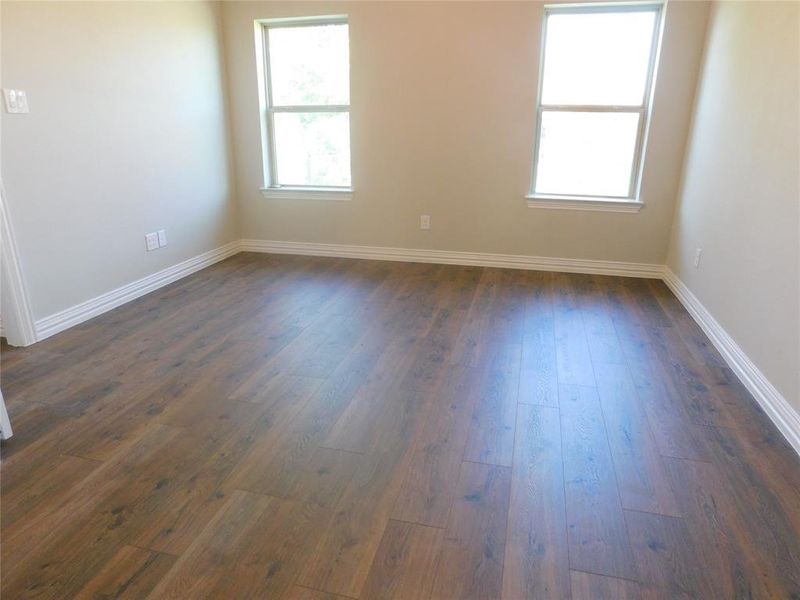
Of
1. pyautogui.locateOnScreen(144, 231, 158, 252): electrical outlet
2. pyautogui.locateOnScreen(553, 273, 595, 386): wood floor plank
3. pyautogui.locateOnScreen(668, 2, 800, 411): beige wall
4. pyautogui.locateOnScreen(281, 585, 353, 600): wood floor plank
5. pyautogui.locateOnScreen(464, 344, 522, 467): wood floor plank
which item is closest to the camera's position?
pyautogui.locateOnScreen(281, 585, 353, 600): wood floor plank

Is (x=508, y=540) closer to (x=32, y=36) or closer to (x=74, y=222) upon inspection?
(x=74, y=222)

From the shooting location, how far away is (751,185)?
102 inches

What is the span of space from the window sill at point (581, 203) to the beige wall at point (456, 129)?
0.06 m

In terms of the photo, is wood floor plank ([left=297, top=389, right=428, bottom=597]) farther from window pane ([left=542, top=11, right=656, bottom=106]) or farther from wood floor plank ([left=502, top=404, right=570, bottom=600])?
window pane ([left=542, top=11, right=656, bottom=106])

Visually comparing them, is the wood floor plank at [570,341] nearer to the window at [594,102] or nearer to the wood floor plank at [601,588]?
the window at [594,102]

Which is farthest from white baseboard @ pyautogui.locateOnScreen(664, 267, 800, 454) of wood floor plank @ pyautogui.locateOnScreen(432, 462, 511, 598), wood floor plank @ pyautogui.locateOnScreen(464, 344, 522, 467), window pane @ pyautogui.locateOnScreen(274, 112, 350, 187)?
window pane @ pyautogui.locateOnScreen(274, 112, 350, 187)

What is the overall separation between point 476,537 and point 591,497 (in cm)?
45

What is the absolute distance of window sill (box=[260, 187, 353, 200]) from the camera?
14.8 ft

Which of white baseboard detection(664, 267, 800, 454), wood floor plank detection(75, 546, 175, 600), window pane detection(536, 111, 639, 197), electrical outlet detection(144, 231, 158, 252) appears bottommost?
wood floor plank detection(75, 546, 175, 600)

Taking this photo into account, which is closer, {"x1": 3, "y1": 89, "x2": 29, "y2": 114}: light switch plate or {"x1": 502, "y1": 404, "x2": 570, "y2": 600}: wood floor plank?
{"x1": 502, "y1": 404, "x2": 570, "y2": 600}: wood floor plank

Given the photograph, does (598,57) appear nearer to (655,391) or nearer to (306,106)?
(306,106)

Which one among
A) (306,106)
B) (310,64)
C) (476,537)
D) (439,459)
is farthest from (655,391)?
(310,64)

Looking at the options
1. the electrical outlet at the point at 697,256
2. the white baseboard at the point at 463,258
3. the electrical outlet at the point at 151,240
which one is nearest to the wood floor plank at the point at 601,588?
the electrical outlet at the point at 697,256

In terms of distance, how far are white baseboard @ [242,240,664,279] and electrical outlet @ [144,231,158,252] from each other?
3.91 feet
